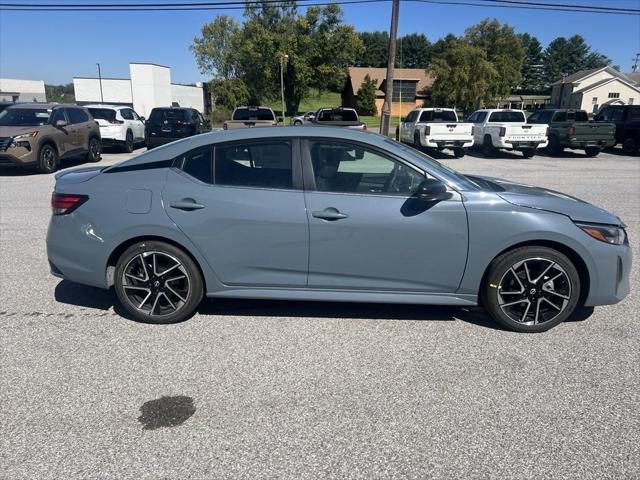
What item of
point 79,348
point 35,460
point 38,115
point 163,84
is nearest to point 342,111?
point 38,115

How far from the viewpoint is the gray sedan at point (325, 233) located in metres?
3.63

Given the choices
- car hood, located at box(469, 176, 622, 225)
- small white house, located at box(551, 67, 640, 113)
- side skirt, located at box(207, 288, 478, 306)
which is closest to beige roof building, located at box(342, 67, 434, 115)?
small white house, located at box(551, 67, 640, 113)

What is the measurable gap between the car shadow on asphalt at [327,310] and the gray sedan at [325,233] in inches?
12.9

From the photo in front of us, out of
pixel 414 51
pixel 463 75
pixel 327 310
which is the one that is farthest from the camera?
pixel 414 51

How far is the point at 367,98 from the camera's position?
2149 inches

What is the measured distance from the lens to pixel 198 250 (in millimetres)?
3770

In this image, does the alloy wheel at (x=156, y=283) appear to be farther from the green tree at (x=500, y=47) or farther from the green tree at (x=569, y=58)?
the green tree at (x=569, y=58)

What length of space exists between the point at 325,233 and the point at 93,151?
13931 millimetres

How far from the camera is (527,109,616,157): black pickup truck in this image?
1808cm

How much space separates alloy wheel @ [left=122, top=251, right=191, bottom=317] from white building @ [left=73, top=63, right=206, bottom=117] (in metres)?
42.4

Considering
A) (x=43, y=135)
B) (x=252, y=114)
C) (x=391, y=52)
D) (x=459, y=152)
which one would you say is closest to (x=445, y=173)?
(x=43, y=135)

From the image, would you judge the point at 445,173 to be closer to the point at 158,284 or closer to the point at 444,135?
the point at 158,284

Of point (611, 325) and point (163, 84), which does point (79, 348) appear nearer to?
point (611, 325)

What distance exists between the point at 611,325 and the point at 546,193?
125cm
